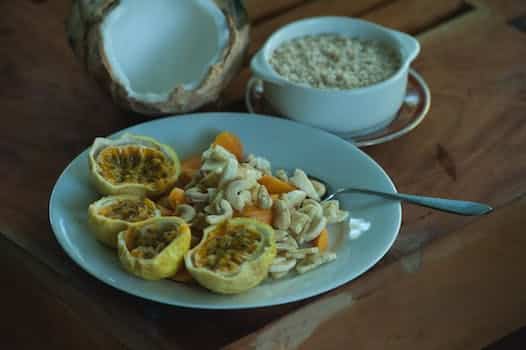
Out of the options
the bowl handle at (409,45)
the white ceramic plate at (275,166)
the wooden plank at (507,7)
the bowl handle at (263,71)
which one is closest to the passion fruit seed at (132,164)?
the white ceramic plate at (275,166)

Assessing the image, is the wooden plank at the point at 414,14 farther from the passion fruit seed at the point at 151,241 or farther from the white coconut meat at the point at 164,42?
the passion fruit seed at the point at 151,241

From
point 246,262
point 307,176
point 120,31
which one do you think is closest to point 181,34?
point 120,31

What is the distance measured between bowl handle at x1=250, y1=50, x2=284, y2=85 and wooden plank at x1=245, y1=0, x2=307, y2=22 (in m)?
0.24

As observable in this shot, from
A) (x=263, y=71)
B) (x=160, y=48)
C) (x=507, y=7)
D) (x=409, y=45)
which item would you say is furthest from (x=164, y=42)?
(x=507, y=7)

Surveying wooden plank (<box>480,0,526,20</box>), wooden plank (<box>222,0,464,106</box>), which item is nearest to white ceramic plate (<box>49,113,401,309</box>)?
wooden plank (<box>222,0,464,106</box>)

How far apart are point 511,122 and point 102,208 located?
1.48 feet

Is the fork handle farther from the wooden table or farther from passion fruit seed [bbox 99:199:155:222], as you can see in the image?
passion fruit seed [bbox 99:199:155:222]

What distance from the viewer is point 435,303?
0.82 metres

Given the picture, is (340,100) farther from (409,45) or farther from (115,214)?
(115,214)

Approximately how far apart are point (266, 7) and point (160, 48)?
23cm

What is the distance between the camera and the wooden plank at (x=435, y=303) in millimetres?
722

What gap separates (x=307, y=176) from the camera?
2.74ft

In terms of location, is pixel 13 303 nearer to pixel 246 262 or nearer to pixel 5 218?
pixel 5 218

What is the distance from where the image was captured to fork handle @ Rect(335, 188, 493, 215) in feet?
2.58
